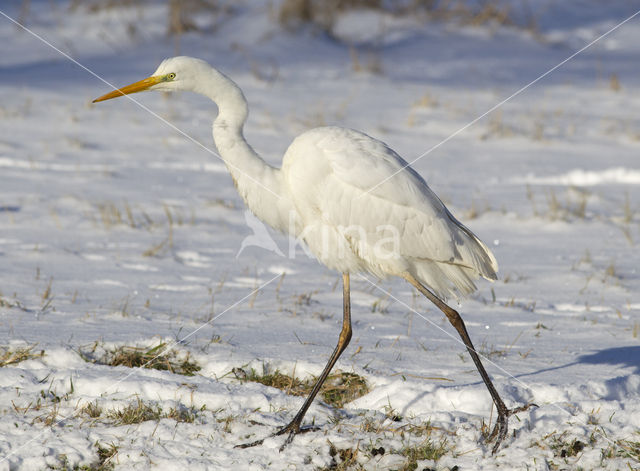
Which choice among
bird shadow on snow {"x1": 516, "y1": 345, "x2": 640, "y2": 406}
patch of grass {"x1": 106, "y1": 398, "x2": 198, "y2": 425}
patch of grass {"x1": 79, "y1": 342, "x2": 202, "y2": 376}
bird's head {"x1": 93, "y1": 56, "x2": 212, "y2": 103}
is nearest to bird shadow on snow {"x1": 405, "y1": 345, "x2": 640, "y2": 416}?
bird shadow on snow {"x1": 516, "y1": 345, "x2": 640, "y2": 406}

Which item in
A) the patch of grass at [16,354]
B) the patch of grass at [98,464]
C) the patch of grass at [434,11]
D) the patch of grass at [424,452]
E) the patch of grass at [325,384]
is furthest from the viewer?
the patch of grass at [434,11]

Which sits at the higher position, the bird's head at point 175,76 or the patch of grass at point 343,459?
the bird's head at point 175,76

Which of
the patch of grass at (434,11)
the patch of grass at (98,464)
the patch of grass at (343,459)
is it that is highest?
the patch of grass at (434,11)

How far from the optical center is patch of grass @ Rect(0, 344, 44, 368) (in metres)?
3.58

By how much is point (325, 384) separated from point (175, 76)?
1610 millimetres

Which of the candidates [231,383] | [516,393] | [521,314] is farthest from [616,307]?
[231,383]

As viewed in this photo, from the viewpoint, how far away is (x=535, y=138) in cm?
917

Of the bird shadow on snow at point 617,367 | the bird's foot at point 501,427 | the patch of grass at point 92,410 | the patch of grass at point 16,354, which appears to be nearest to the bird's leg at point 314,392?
the patch of grass at point 92,410

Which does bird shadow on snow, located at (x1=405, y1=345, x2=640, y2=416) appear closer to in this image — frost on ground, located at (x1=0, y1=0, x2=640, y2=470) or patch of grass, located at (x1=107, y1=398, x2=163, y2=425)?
frost on ground, located at (x1=0, y1=0, x2=640, y2=470)

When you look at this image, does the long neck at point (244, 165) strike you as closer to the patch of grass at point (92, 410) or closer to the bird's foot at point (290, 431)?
the bird's foot at point (290, 431)

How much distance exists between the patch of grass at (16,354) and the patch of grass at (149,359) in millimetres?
207

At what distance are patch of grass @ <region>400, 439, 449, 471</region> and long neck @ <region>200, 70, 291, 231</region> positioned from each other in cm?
127

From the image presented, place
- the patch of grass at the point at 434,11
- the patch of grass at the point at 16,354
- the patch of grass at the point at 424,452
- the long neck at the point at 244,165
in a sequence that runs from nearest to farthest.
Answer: the patch of grass at the point at 424,452 < the patch of grass at the point at 16,354 < the long neck at the point at 244,165 < the patch of grass at the point at 434,11

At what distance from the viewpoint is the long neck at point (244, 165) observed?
150 inches
